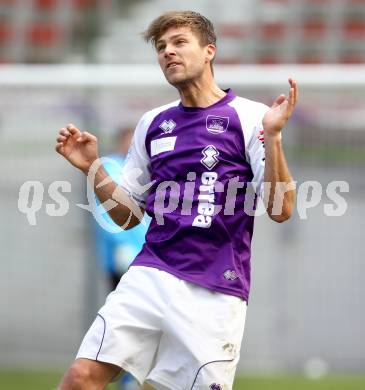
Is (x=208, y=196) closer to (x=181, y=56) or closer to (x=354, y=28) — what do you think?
(x=181, y=56)

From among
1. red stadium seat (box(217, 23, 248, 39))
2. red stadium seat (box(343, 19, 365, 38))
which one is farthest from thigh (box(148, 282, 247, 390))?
red stadium seat (box(343, 19, 365, 38))

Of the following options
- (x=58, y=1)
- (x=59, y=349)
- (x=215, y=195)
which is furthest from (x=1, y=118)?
(x=215, y=195)

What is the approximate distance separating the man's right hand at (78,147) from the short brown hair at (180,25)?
20.1 inches

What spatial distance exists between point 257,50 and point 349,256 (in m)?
1.81

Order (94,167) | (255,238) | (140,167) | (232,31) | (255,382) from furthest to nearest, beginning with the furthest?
(232,31)
(255,238)
(255,382)
(140,167)
(94,167)

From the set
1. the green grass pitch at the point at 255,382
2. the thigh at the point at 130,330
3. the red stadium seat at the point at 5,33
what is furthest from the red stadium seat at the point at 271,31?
the thigh at the point at 130,330

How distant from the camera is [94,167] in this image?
455 centimetres

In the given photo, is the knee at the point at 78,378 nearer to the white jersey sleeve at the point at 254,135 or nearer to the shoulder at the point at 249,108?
the white jersey sleeve at the point at 254,135

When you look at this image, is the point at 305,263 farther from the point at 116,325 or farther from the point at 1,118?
the point at 116,325

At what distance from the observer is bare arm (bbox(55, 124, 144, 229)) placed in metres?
4.52

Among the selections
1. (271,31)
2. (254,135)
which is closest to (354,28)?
(271,31)

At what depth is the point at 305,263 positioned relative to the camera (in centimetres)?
788

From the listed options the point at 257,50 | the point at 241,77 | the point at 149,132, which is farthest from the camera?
the point at 257,50

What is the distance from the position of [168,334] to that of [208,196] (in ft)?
1.90
